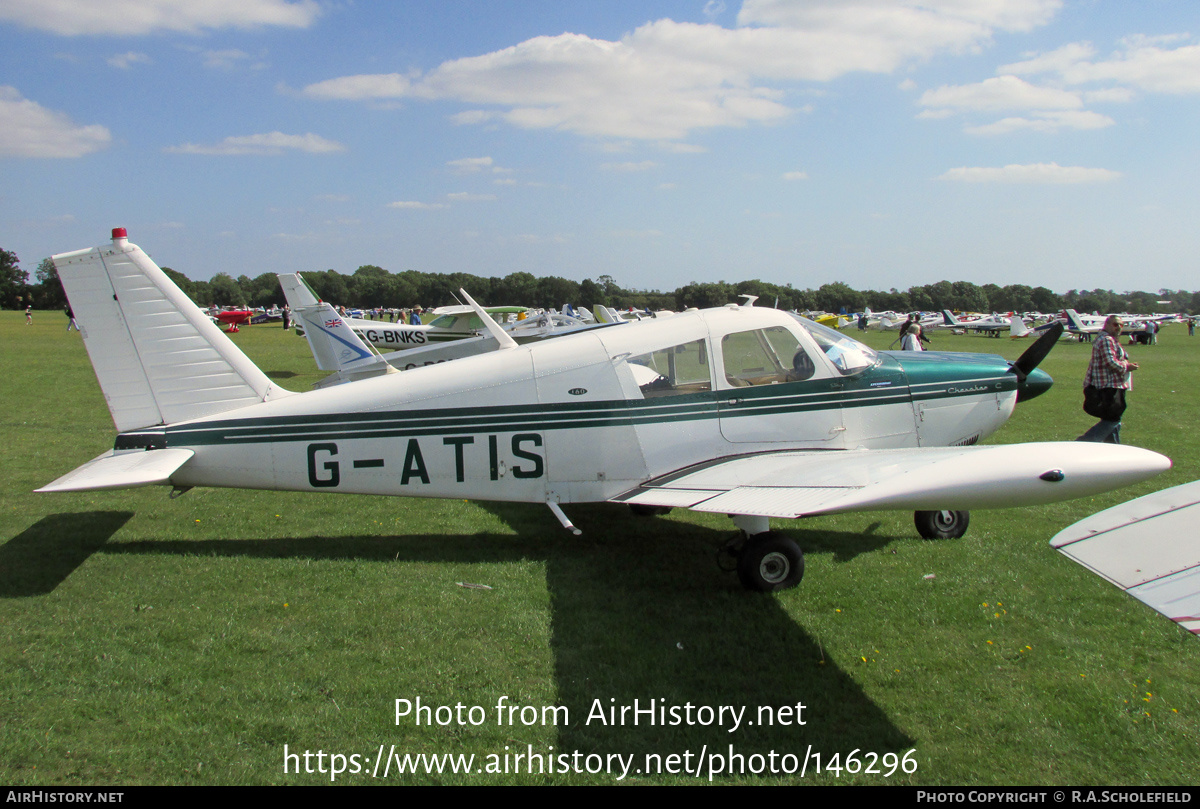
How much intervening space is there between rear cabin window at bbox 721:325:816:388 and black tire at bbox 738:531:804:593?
1.34 m

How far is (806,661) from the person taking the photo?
13.8 feet

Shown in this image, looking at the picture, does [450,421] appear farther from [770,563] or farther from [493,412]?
[770,563]

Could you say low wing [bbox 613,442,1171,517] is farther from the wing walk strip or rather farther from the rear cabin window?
the rear cabin window

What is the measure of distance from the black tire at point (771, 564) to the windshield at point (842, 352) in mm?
1708

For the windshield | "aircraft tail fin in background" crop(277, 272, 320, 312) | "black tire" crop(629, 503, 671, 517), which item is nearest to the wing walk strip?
the windshield

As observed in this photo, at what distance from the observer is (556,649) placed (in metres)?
4.36

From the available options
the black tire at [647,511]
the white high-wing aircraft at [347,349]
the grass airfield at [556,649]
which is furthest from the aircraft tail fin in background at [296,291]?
the black tire at [647,511]

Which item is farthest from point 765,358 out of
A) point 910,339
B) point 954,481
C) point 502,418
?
point 910,339

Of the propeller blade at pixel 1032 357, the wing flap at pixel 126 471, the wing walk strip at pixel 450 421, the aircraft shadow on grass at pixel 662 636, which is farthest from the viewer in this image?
the propeller blade at pixel 1032 357

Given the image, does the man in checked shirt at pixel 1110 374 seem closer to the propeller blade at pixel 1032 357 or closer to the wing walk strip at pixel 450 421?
the propeller blade at pixel 1032 357

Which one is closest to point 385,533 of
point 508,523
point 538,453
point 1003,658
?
point 508,523

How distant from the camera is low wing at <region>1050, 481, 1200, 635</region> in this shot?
2500 mm

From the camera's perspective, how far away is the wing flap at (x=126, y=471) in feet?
16.2
